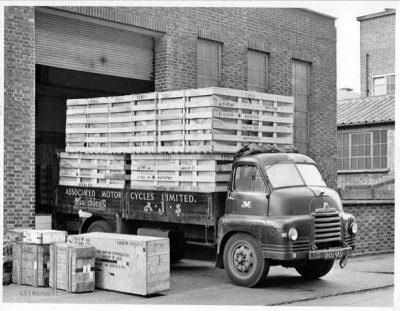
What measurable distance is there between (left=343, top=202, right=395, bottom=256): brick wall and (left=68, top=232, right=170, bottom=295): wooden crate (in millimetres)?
6515

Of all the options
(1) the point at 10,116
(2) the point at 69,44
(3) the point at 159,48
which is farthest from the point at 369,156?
(1) the point at 10,116

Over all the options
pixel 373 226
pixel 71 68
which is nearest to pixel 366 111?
pixel 373 226

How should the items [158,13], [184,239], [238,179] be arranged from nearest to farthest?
[238,179]
[184,239]
[158,13]

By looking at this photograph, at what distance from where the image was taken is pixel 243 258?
12070mm

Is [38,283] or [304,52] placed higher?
[304,52]

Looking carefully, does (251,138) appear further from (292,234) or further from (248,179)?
(292,234)

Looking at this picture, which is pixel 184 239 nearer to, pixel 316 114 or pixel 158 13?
pixel 158 13

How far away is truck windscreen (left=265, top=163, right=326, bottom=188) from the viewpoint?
12.3m

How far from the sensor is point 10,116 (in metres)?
14.0

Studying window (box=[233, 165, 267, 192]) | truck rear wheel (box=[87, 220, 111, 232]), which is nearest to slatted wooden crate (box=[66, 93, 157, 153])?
truck rear wheel (box=[87, 220, 111, 232])

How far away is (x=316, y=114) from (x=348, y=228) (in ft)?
30.6

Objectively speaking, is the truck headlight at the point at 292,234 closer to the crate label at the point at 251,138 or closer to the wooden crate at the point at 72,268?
the crate label at the point at 251,138

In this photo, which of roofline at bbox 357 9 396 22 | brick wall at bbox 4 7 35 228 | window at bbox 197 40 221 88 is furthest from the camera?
roofline at bbox 357 9 396 22

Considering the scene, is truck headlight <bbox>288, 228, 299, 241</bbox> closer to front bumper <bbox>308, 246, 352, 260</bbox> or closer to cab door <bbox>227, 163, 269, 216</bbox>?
front bumper <bbox>308, 246, 352, 260</bbox>
